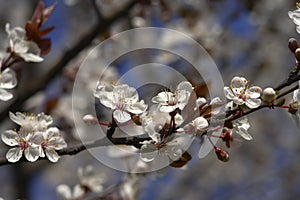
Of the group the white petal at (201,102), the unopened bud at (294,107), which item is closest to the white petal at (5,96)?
the white petal at (201,102)

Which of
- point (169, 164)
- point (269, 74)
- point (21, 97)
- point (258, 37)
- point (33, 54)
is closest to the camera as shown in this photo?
point (169, 164)

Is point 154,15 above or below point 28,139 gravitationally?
below

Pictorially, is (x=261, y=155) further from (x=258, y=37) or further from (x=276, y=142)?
(x=258, y=37)

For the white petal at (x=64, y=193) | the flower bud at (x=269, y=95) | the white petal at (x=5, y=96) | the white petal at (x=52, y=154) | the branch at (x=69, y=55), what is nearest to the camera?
the flower bud at (x=269, y=95)

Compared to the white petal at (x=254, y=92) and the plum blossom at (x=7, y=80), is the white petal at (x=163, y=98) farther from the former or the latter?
the plum blossom at (x=7, y=80)

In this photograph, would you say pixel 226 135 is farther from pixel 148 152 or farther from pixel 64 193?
pixel 64 193

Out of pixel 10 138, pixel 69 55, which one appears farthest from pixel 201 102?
pixel 69 55

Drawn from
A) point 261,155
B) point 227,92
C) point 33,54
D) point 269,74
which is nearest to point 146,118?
point 227,92
